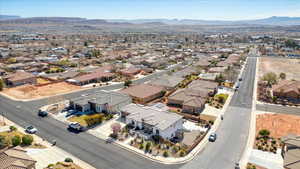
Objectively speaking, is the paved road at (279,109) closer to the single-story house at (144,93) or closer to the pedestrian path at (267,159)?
the pedestrian path at (267,159)

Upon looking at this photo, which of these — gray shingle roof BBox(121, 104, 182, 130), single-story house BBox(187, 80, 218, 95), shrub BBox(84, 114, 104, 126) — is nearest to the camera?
gray shingle roof BBox(121, 104, 182, 130)

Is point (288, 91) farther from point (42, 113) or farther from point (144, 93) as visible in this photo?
point (42, 113)

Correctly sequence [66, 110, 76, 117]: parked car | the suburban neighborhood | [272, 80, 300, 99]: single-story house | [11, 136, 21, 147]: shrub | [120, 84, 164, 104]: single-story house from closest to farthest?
the suburban neighborhood
[11, 136, 21, 147]: shrub
[66, 110, 76, 117]: parked car
[120, 84, 164, 104]: single-story house
[272, 80, 300, 99]: single-story house

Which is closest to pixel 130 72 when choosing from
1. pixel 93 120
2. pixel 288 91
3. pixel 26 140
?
pixel 93 120

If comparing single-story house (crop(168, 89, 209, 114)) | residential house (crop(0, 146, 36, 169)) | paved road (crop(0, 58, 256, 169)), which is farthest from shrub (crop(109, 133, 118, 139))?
single-story house (crop(168, 89, 209, 114))

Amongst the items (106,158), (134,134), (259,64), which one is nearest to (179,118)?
(134,134)

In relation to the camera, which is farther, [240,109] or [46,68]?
[46,68]

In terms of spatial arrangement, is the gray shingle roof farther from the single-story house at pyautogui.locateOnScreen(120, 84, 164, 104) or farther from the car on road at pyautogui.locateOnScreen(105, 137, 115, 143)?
the single-story house at pyautogui.locateOnScreen(120, 84, 164, 104)

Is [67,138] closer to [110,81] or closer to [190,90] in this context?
[190,90]
